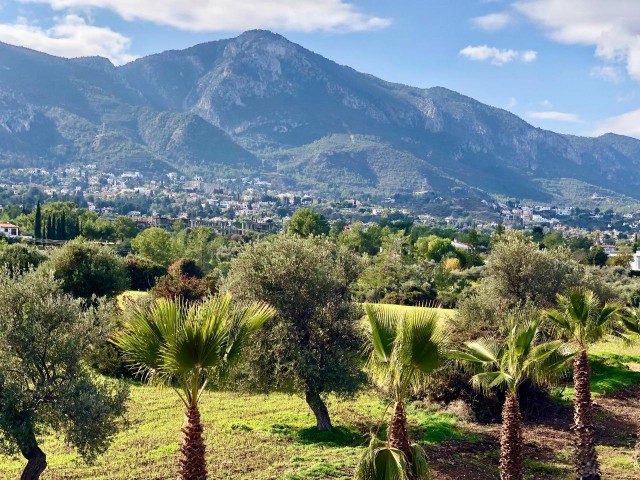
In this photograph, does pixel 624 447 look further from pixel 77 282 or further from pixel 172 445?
pixel 77 282

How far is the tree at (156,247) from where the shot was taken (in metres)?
73.6

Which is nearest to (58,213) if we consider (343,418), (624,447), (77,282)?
(77,282)

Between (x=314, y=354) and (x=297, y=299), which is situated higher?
(x=297, y=299)

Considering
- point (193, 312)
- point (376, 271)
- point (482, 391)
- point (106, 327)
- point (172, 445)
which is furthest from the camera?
point (376, 271)

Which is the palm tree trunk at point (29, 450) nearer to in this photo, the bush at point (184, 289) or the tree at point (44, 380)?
the tree at point (44, 380)

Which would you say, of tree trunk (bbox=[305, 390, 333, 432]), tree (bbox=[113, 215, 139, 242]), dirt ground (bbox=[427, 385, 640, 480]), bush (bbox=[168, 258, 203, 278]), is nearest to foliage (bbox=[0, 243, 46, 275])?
bush (bbox=[168, 258, 203, 278])

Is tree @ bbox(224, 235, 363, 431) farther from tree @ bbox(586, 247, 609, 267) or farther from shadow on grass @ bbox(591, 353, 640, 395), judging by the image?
tree @ bbox(586, 247, 609, 267)

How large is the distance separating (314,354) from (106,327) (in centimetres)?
724

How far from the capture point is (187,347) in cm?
899

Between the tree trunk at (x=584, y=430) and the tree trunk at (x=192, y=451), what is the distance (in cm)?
1034

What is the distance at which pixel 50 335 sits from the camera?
1500 centimetres

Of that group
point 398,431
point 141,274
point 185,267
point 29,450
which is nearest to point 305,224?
point 185,267

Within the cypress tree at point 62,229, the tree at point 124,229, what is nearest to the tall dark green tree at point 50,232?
the cypress tree at point 62,229

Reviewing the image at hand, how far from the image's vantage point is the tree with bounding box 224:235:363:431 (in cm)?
2070
